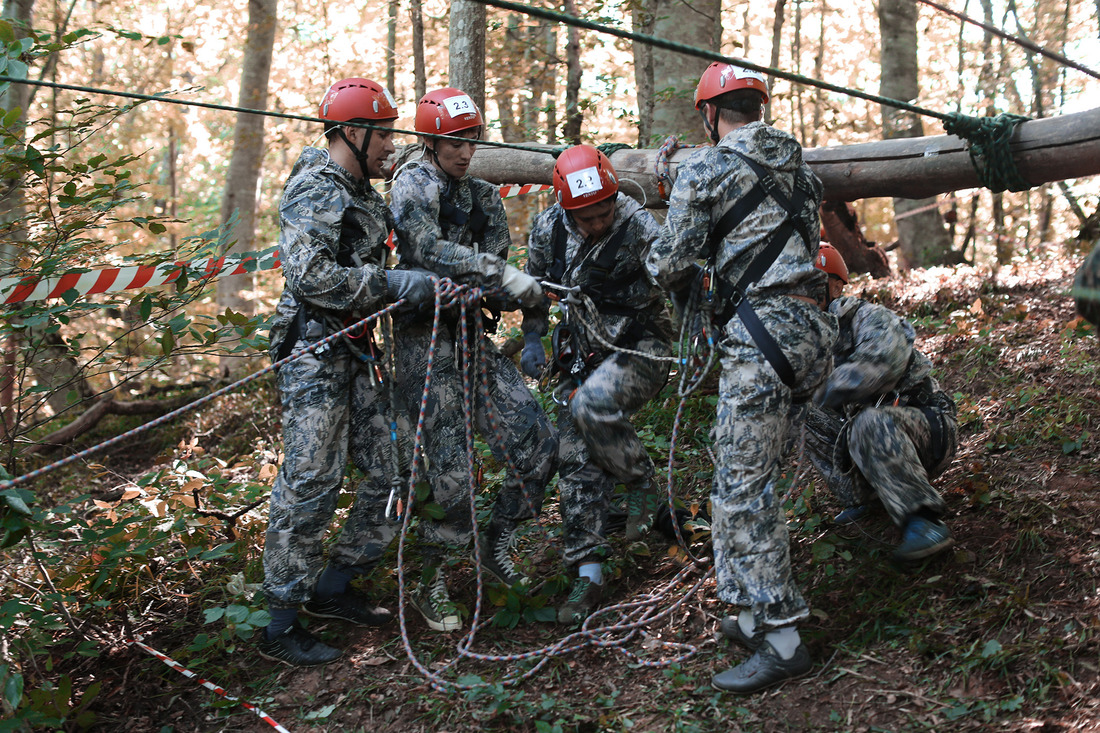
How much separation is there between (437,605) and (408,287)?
163 centimetres

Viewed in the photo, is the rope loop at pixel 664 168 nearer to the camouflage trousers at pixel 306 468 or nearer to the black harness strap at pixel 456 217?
the black harness strap at pixel 456 217

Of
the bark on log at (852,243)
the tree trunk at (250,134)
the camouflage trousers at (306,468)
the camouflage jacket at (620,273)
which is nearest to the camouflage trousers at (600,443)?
the camouflage jacket at (620,273)

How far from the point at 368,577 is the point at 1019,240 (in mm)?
13570

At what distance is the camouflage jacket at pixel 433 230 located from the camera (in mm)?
4168

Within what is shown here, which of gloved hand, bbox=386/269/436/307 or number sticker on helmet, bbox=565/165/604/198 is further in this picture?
number sticker on helmet, bbox=565/165/604/198

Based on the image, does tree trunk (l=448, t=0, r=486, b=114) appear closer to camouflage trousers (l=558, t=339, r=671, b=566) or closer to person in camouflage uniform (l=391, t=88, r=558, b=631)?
person in camouflage uniform (l=391, t=88, r=558, b=631)

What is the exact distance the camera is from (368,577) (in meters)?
4.47

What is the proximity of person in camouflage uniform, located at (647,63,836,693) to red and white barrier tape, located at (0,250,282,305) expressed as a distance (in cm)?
218

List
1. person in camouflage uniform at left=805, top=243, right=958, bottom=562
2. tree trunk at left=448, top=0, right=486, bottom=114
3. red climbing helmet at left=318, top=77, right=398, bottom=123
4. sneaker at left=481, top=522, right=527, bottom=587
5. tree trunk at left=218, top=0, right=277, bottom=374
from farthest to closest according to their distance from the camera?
tree trunk at left=218, top=0, right=277, bottom=374 → tree trunk at left=448, top=0, right=486, bottom=114 → sneaker at left=481, top=522, right=527, bottom=587 → red climbing helmet at left=318, top=77, right=398, bottom=123 → person in camouflage uniform at left=805, top=243, right=958, bottom=562

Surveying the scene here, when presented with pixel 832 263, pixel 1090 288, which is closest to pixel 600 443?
pixel 832 263

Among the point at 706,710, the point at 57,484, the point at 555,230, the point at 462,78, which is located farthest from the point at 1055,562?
the point at 57,484

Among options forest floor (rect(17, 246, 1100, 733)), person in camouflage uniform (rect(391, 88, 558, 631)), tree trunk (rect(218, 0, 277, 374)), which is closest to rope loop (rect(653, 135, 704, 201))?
person in camouflage uniform (rect(391, 88, 558, 631))

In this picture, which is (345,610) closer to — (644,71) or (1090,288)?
(1090,288)

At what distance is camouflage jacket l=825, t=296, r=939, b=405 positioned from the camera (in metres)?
→ 3.59
